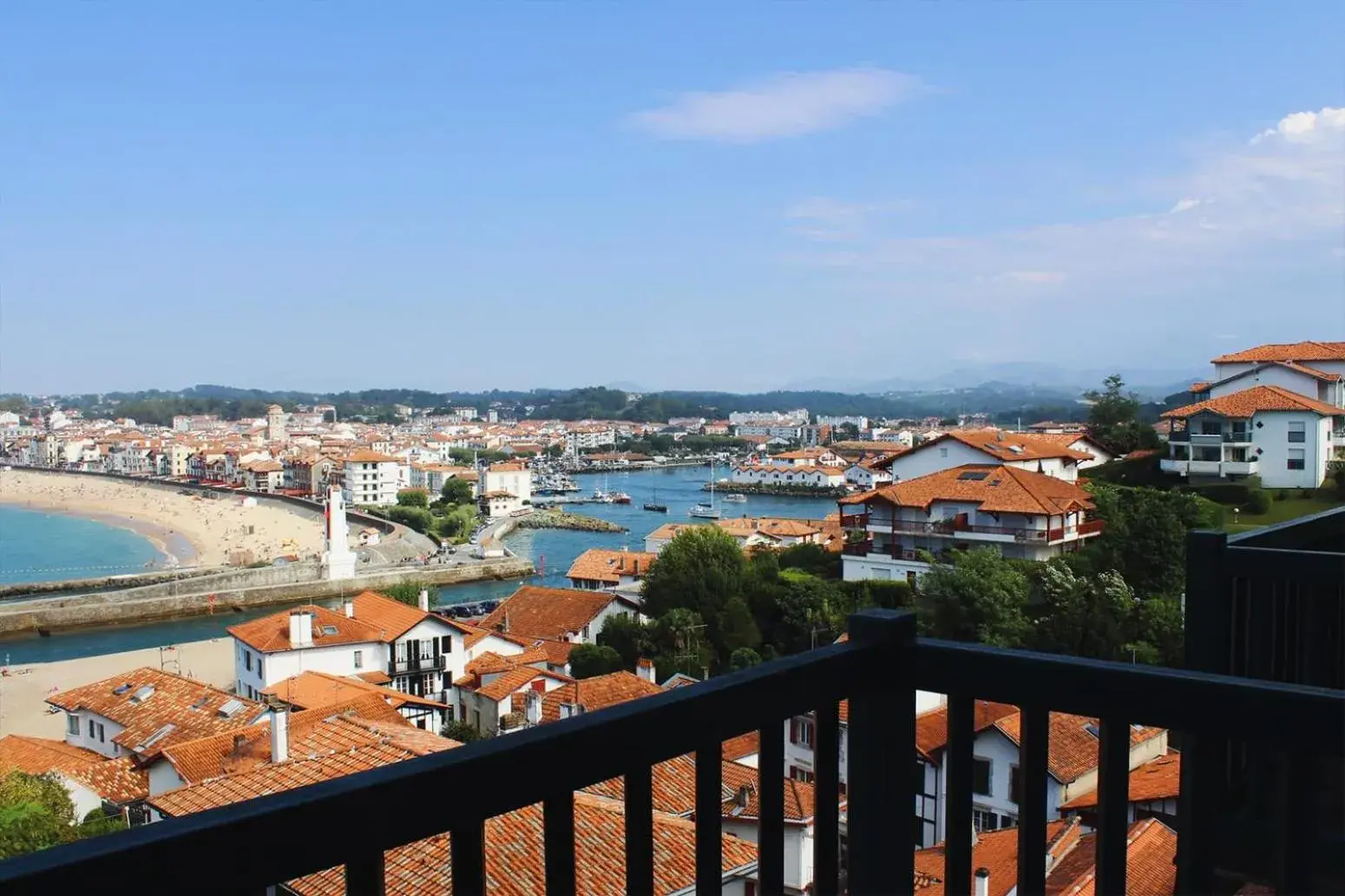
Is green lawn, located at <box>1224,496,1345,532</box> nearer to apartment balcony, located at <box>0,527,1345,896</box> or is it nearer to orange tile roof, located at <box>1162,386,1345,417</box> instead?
orange tile roof, located at <box>1162,386,1345,417</box>

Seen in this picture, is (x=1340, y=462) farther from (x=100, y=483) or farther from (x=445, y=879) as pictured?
(x=100, y=483)

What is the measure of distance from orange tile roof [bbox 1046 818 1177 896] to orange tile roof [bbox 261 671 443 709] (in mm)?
7408

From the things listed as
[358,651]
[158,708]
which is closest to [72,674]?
[358,651]

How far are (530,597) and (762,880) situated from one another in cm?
1596

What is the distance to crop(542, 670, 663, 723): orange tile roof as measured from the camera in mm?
9320

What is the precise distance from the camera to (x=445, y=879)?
0.74 meters

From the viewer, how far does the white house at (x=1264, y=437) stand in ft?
49.4

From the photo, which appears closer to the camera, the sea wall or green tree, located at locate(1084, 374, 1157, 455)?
green tree, located at locate(1084, 374, 1157, 455)

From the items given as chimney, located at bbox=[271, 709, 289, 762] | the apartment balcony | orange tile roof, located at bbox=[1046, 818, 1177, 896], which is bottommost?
chimney, located at bbox=[271, 709, 289, 762]

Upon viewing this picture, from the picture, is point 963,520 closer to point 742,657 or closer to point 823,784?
point 742,657

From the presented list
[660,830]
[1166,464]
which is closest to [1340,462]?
[1166,464]

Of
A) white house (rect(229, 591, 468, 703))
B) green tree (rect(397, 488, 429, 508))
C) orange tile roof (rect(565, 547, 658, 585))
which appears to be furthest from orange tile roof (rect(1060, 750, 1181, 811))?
green tree (rect(397, 488, 429, 508))

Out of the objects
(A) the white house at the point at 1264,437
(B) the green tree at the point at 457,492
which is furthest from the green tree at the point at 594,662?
(B) the green tree at the point at 457,492

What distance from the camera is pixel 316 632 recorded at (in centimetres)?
1319
